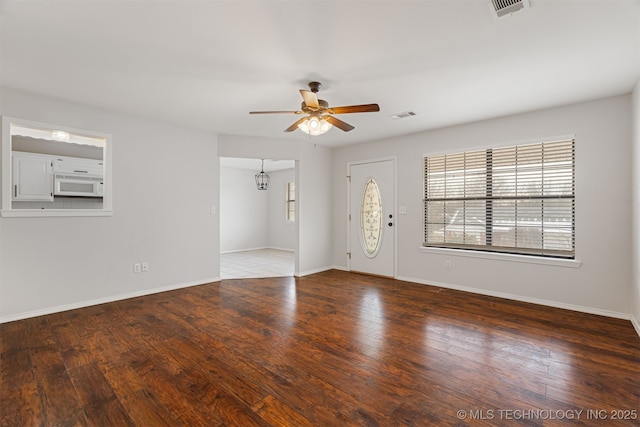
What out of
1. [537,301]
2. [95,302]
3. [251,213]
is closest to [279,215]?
[251,213]

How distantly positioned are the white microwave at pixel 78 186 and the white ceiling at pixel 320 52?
95 cm

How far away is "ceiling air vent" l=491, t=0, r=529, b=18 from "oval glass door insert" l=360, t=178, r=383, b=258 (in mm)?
3703

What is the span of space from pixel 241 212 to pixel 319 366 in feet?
23.9

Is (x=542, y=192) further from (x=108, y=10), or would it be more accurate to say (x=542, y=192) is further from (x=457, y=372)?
(x=108, y=10)

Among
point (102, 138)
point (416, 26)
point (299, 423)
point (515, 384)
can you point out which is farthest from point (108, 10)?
point (515, 384)

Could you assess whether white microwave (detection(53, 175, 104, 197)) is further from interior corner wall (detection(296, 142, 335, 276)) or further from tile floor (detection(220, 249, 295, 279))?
interior corner wall (detection(296, 142, 335, 276))

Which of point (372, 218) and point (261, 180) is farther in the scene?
point (261, 180)

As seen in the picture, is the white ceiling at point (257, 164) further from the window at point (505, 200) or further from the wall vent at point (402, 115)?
the window at point (505, 200)

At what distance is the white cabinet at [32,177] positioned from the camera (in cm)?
330

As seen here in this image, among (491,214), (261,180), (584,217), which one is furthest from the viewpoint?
(261,180)

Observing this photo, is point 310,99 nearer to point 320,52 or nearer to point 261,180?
point 320,52

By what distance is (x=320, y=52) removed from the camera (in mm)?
2438

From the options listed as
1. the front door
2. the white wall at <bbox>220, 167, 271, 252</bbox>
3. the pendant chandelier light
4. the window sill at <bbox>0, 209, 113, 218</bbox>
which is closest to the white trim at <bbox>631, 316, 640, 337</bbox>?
the front door

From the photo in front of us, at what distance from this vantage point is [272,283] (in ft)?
16.3
